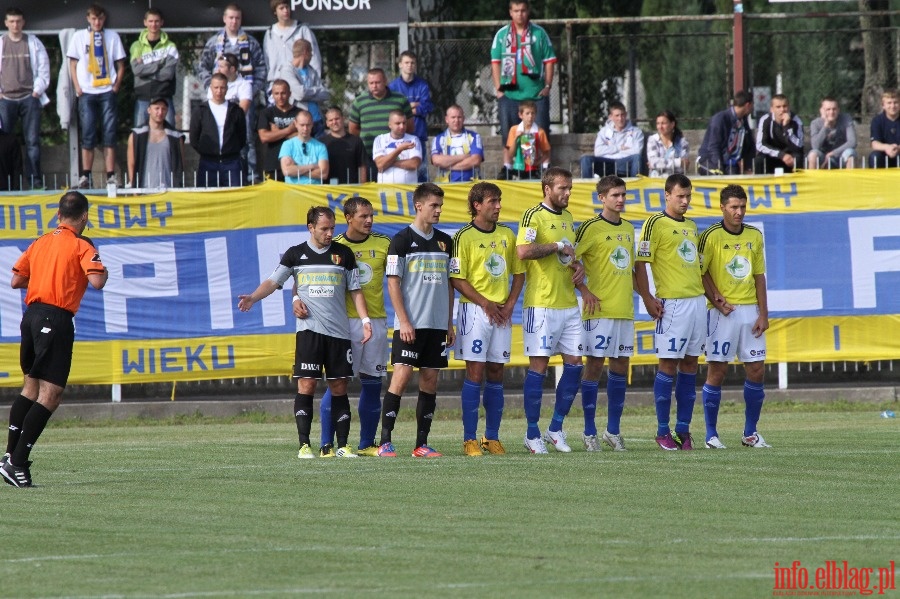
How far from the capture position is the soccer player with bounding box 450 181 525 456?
1249cm

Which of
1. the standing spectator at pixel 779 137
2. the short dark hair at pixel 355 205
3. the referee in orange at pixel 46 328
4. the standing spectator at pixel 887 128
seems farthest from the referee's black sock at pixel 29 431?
the standing spectator at pixel 887 128

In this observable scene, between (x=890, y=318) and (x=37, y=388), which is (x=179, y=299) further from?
(x=890, y=318)

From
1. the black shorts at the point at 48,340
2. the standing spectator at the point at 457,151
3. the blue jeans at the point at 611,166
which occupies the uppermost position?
the standing spectator at the point at 457,151

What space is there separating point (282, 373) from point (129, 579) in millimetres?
11294

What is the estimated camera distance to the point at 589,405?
41.8 feet

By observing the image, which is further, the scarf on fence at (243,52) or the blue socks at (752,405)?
the scarf on fence at (243,52)

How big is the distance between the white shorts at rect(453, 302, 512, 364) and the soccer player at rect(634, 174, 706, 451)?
4.62 ft

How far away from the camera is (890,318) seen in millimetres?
18250

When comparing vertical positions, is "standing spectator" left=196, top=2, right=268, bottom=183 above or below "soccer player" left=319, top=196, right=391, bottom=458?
above

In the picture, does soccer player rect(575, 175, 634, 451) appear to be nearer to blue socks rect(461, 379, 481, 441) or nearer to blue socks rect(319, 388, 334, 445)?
blue socks rect(461, 379, 481, 441)

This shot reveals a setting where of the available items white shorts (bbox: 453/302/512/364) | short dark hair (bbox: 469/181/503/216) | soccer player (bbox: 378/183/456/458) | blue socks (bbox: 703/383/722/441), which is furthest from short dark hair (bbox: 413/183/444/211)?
blue socks (bbox: 703/383/722/441)

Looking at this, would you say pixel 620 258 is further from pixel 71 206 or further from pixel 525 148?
pixel 525 148

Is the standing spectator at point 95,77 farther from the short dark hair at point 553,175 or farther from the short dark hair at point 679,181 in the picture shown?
the short dark hair at point 679,181

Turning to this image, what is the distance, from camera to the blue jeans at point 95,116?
20.0 meters
